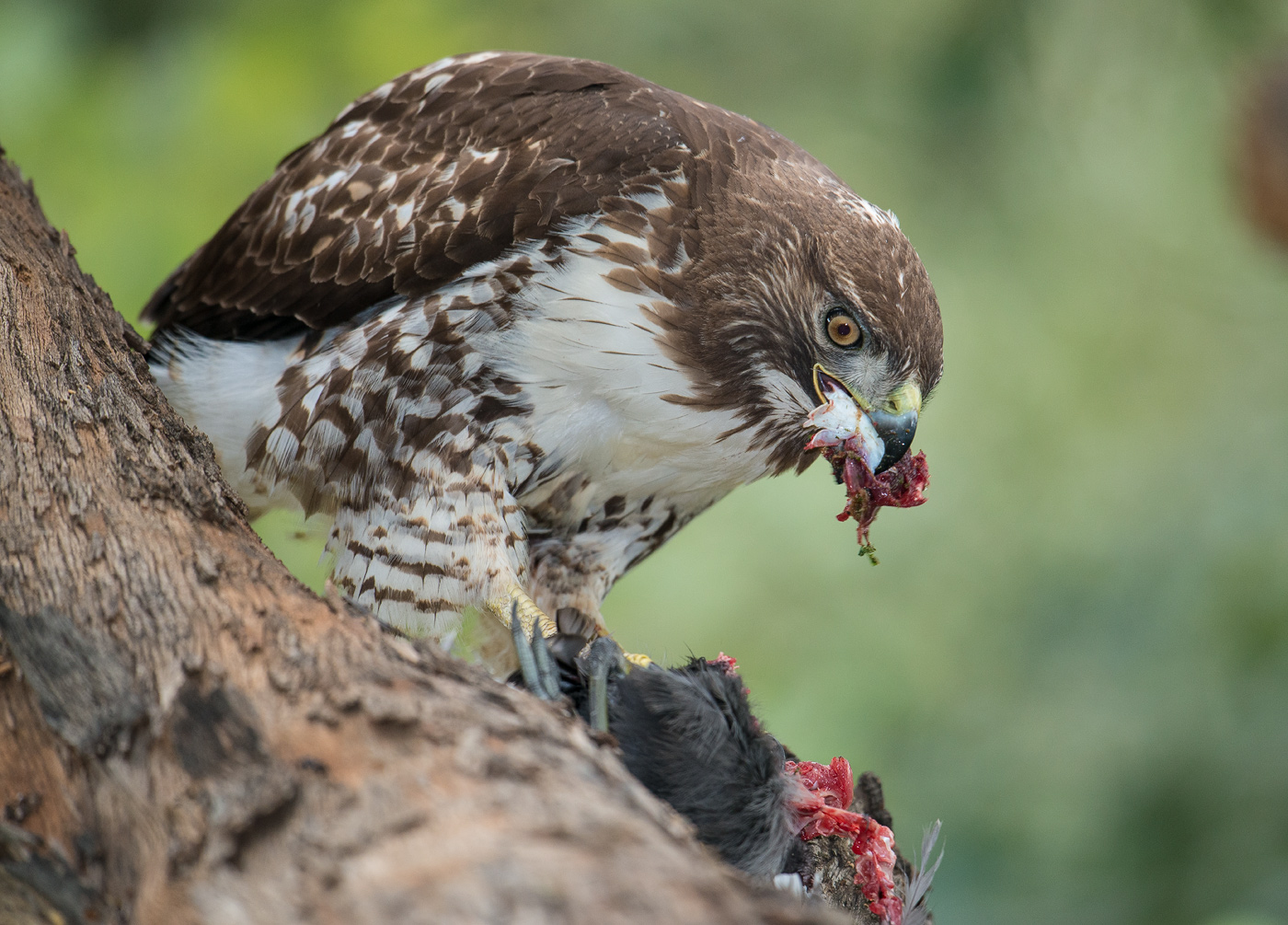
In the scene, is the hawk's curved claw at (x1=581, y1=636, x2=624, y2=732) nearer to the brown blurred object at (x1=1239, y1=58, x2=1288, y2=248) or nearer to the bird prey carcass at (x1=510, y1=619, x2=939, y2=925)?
the bird prey carcass at (x1=510, y1=619, x2=939, y2=925)

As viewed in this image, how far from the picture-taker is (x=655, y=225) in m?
2.53

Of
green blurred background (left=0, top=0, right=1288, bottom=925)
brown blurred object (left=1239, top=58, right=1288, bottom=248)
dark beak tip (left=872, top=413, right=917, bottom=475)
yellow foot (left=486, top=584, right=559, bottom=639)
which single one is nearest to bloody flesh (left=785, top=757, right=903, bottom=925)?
yellow foot (left=486, top=584, right=559, bottom=639)

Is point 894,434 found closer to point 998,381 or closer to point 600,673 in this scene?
point 600,673

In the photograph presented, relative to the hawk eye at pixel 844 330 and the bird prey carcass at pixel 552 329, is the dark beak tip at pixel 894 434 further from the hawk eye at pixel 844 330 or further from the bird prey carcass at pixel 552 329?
the hawk eye at pixel 844 330

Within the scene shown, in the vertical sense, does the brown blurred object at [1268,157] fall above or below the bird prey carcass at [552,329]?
above

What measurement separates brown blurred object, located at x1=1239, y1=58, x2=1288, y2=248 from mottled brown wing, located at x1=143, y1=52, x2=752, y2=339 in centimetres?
136

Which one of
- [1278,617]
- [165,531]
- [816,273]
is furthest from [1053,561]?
[165,531]

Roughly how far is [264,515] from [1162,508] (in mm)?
3450

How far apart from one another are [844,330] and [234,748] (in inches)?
63.5

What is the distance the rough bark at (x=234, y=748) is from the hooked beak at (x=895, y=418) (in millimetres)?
1279

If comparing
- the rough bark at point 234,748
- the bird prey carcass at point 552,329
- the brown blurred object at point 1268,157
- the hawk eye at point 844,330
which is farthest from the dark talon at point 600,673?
the brown blurred object at point 1268,157

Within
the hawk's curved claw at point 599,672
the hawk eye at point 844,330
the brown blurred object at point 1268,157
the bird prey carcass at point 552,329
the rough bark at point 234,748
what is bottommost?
the rough bark at point 234,748

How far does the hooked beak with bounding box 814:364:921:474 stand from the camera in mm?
2465

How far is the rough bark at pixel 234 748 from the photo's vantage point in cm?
108
